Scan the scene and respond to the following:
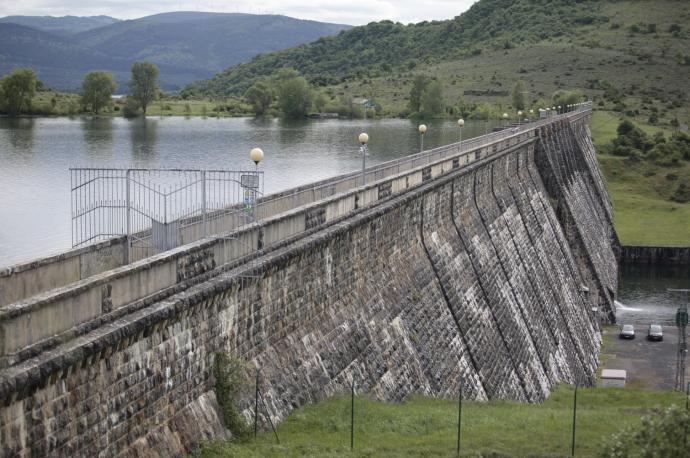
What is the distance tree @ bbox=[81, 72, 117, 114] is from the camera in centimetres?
8069

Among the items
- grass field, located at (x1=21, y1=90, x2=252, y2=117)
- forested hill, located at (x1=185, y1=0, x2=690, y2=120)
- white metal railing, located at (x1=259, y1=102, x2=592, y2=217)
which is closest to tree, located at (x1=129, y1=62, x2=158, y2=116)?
grass field, located at (x1=21, y1=90, x2=252, y2=117)

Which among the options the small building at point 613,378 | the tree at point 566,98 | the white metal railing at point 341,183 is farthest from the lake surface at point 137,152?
the tree at point 566,98

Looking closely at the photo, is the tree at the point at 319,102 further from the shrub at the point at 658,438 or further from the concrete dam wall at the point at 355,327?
the shrub at the point at 658,438

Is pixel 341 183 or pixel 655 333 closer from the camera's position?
pixel 341 183

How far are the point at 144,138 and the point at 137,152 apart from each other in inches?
371

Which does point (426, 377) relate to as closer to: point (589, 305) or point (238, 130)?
point (589, 305)

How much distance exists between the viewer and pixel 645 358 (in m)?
47.7

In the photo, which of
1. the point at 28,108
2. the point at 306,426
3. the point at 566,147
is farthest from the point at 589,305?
the point at 28,108

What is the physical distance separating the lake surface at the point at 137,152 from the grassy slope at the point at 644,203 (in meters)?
14.9

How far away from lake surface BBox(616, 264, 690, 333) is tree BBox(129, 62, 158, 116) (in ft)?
140

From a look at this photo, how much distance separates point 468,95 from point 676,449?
5244 inches

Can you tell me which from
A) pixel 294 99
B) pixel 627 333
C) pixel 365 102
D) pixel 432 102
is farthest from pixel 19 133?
pixel 365 102

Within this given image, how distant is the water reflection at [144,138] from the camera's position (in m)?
54.8

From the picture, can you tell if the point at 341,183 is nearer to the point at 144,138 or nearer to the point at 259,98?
the point at 144,138
